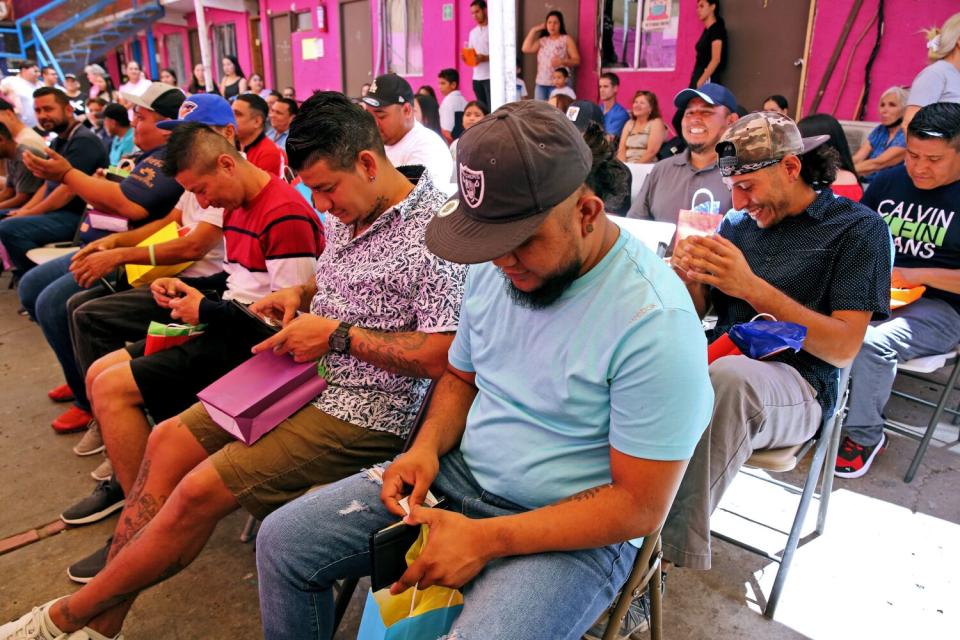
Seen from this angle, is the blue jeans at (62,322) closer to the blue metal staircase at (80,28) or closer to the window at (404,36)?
the window at (404,36)

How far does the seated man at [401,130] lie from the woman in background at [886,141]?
322 cm

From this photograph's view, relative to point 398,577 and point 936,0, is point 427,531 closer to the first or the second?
point 398,577

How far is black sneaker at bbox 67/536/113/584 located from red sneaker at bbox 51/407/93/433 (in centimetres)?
120

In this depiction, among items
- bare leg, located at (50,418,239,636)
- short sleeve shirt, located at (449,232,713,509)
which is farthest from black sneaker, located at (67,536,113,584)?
short sleeve shirt, located at (449,232,713,509)

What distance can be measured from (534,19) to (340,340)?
27.7 feet

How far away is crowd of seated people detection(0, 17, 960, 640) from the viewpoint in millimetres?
1192

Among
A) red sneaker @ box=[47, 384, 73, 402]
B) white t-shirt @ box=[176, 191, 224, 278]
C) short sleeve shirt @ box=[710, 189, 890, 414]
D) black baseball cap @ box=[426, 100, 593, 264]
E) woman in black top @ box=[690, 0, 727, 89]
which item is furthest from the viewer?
woman in black top @ box=[690, 0, 727, 89]

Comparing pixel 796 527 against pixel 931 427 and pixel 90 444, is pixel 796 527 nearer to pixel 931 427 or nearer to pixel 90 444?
pixel 931 427

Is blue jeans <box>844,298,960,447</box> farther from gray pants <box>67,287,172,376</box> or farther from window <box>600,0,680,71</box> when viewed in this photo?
window <box>600,0,680,71</box>

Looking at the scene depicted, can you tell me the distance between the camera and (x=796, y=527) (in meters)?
2.00

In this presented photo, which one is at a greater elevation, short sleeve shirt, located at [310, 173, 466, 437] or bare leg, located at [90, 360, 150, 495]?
short sleeve shirt, located at [310, 173, 466, 437]

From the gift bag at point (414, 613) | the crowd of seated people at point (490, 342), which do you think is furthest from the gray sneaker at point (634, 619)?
the gift bag at point (414, 613)

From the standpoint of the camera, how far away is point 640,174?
13.2 feet

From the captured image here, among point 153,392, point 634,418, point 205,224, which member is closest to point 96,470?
point 153,392
